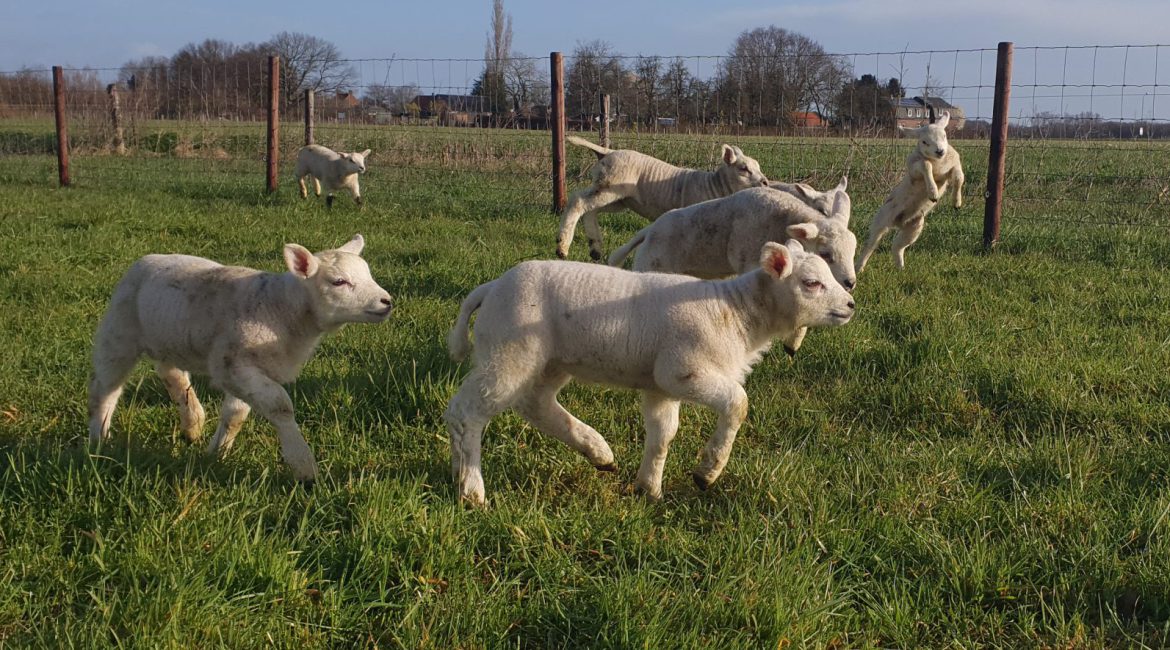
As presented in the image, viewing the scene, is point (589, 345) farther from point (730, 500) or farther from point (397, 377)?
point (397, 377)

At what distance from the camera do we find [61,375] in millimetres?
4754

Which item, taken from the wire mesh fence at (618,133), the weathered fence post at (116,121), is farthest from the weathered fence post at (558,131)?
the weathered fence post at (116,121)

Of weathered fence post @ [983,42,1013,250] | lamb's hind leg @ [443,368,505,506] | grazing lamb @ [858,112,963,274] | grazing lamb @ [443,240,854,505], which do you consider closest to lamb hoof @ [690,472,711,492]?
grazing lamb @ [443,240,854,505]

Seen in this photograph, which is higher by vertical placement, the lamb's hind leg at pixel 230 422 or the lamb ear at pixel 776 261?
the lamb ear at pixel 776 261

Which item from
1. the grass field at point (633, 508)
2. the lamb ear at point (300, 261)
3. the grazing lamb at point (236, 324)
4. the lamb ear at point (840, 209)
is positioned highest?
the lamb ear at point (840, 209)

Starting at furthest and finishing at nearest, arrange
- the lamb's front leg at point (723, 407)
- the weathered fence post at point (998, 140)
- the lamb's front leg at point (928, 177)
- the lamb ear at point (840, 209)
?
1. the weathered fence post at point (998, 140)
2. the lamb's front leg at point (928, 177)
3. the lamb ear at point (840, 209)
4. the lamb's front leg at point (723, 407)

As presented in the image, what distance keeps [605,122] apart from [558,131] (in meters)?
2.14

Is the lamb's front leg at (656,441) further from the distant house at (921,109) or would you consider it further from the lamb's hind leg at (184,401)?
the distant house at (921,109)

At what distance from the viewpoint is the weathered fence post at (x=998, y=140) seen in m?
9.09

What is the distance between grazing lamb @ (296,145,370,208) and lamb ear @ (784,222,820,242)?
862cm

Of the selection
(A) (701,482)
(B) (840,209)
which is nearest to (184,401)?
(A) (701,482)

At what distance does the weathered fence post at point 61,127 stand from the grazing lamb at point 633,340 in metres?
13.5

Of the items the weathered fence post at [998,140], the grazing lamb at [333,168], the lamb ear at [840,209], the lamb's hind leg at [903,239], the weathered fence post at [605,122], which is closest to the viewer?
the lamb ear at [840,209]

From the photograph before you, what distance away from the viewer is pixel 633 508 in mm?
3396
